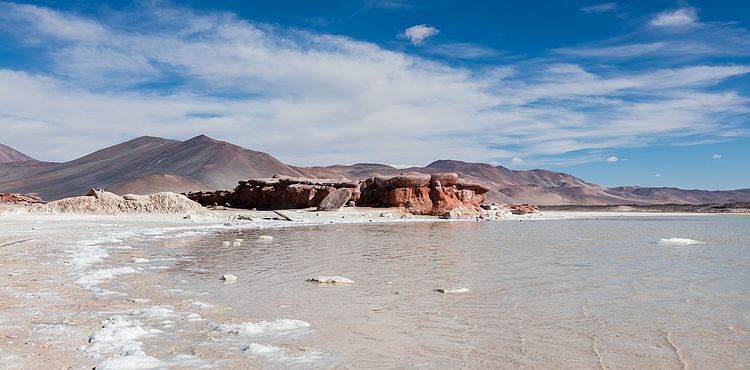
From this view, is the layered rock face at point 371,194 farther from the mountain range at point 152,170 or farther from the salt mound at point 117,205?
the mountain range at point 152,170

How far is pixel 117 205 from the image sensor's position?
85.5 ft

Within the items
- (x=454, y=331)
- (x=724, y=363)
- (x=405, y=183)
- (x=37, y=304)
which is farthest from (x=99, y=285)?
(x=405, y=183)

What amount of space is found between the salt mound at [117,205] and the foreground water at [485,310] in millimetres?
16797

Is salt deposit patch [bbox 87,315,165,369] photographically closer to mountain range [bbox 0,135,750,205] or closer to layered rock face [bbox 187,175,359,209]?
layered rock face [bbox 187,175,359,209]

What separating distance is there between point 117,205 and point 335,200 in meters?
13.1

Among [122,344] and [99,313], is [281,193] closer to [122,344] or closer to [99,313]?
[99,313]

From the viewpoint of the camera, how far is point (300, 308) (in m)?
5.96

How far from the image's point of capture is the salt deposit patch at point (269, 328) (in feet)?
15.7

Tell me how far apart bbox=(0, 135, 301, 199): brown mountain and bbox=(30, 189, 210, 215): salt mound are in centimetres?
5228

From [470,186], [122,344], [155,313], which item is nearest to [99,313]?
[155,313]

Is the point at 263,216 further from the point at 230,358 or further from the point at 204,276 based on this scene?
the point at 230,358

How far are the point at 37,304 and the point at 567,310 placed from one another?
5.61 m

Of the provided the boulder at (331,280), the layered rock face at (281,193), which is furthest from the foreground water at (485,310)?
the layered rock face at (281,193)

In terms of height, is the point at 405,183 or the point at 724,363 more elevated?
the point at 405,183
